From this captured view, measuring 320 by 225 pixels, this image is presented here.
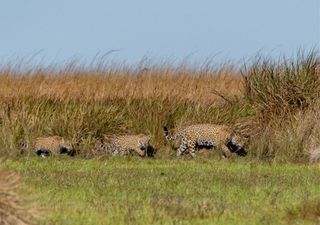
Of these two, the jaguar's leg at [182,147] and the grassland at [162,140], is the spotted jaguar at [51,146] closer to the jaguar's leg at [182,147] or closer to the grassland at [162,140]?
the grassland at [162,140]

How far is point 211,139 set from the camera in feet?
69.2

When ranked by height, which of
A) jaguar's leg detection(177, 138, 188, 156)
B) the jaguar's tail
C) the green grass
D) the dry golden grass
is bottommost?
the green grass

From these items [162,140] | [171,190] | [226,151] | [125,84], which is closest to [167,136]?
[162,140]

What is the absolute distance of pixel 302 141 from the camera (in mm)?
19953

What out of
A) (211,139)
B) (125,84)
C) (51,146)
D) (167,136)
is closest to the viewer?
(51,146)

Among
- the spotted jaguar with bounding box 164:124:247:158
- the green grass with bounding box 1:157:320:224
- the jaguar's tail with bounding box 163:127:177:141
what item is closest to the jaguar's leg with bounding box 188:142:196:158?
the spotted jaguar with bounding box 164:124:247:158

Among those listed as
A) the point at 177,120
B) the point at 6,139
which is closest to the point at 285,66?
the point at 177,120

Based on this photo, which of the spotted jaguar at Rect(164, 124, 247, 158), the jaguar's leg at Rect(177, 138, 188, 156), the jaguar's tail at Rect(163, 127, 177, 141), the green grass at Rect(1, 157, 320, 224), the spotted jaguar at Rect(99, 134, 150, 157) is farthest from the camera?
the jaguar's tail at Rect(163, 127, 177, 141)

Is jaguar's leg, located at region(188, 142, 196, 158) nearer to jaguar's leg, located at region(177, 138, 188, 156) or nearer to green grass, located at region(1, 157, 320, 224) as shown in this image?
jaguar's leg, located at region(177, 138, 188, 156)

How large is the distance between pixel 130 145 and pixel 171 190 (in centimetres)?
684

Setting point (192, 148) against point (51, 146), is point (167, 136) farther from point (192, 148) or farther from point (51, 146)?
point (51, 146)

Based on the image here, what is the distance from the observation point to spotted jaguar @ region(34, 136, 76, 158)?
20.6 m

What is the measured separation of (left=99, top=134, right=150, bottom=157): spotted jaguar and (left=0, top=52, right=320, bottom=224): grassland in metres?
0.43

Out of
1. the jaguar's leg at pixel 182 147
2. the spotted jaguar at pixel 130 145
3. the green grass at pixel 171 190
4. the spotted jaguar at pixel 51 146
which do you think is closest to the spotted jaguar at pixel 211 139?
the jaguar's leg at pixel 182 147
